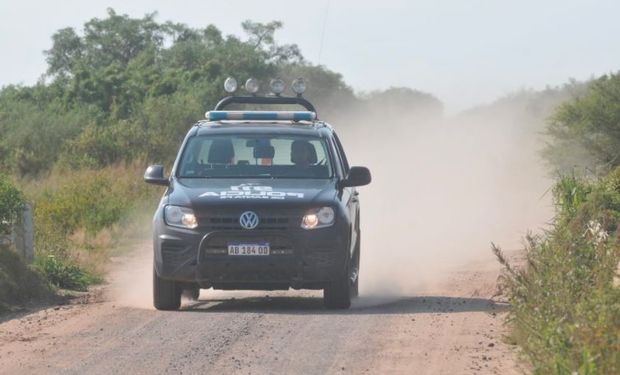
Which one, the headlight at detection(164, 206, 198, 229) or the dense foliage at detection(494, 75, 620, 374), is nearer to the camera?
the dense foliage at detection(494, 75, 620, 374)

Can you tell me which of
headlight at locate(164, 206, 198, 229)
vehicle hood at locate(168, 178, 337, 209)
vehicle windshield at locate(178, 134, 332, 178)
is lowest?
headlight at locate(164, 206, 198, 229)

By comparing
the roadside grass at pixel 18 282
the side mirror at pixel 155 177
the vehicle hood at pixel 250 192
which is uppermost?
the side mirror at pixel 155 177

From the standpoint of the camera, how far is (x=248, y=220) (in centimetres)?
1395

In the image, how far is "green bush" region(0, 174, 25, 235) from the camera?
16.8 metres

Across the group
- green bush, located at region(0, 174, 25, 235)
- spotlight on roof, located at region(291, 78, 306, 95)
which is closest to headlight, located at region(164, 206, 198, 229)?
green bush, located at region(0, 174, 25, 235)

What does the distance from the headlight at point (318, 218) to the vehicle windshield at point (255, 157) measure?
1108 mm

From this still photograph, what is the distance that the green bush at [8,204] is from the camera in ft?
55.2

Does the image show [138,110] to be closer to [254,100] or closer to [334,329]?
[254,100]

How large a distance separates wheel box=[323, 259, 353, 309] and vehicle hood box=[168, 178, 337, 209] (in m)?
0.72

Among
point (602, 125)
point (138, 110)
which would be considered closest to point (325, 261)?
point (602, 125)

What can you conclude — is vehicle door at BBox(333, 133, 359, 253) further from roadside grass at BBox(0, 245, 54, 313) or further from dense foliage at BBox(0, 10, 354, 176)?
dense foliage at BBox(0, 10, 354, 176)

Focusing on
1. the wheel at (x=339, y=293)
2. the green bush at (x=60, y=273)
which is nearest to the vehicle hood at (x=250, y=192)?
the wheel at (x=339, y=293)

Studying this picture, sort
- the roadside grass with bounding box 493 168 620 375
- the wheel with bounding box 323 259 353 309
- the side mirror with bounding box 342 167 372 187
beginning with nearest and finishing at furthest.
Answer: the roadside grass with bounding box 493 168 620 375
the wheel with bounding box 323 259 353 309
the side mirror with bounding box 342 167 372 187

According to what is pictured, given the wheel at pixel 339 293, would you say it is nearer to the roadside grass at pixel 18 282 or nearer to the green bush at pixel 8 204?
the roadside grass at pixel 18 282
